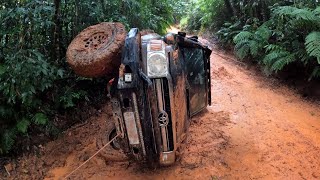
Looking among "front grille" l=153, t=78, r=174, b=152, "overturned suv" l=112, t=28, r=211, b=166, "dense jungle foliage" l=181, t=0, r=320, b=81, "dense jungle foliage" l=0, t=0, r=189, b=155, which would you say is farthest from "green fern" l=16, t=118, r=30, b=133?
"dense jungle foliage" l=181, t=0, r=320, b=81

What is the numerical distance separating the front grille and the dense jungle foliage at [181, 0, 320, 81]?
3084 millimetres

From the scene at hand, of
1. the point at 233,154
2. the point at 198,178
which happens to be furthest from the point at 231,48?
the point at 198,178

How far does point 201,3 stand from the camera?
10930 mm

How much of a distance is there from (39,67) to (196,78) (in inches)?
88.3

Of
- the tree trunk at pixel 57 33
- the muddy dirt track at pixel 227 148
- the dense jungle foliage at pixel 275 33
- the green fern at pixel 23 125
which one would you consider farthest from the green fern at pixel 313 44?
the green fern at pixel 23 125

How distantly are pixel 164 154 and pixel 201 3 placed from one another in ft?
28.7

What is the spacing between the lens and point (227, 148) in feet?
13.2

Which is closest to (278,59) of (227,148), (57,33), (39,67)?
(227,148)

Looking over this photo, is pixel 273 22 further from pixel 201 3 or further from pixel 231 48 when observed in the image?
pixel 201 3

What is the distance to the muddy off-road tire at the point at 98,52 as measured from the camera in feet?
11.3

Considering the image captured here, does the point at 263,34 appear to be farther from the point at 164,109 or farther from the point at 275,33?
the point at 164,109

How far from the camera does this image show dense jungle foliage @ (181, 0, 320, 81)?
5.37 meters

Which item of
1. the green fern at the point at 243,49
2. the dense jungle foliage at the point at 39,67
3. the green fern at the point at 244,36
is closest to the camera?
the dense jungle foliage at the point at 39,67

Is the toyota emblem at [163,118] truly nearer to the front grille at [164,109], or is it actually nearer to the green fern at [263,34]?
the front grille at [164,109]
